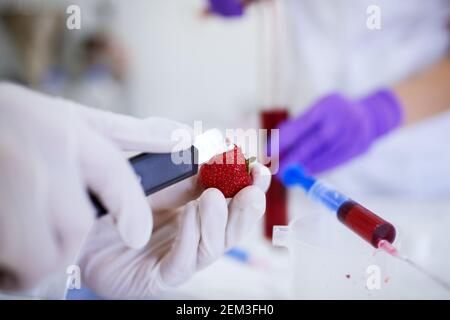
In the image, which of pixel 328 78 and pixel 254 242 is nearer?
pixel 254 242

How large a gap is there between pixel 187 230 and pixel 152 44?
1.18 meters

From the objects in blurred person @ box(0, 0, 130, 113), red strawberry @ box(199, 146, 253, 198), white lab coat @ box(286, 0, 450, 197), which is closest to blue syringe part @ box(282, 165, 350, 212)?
red strawberry @ box(199, 146, 253, 198)

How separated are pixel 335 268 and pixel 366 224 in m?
0.07

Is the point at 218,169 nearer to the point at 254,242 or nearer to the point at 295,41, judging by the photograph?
the point at 254,242

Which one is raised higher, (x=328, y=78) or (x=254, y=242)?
(x=328, y=78)

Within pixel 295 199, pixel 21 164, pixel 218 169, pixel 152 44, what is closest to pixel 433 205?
pixel 295 199

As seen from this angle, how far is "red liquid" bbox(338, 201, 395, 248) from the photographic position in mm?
422

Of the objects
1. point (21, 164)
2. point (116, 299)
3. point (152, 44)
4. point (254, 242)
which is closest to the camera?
point (21, 164)

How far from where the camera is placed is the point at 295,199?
2.50 feet

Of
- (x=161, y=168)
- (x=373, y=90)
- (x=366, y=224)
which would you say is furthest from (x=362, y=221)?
(x=373, y=90)

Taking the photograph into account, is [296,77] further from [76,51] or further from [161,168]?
[76,51]

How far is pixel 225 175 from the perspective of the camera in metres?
0.41

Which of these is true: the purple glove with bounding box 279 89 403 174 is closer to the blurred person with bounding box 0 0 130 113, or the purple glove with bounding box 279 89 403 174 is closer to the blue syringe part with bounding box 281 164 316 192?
the blue syringe part with bounding box 281 164 316 192

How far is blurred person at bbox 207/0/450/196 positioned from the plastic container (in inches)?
7.5
